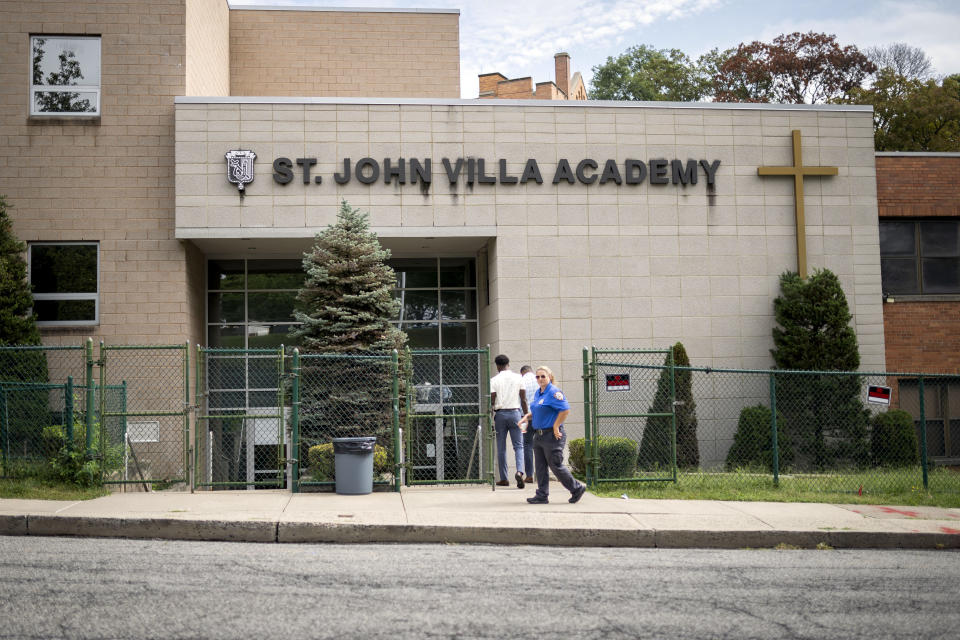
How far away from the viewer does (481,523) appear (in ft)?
33.7

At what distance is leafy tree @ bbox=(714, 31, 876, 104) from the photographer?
39.6 metres

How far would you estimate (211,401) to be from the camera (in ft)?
66.9

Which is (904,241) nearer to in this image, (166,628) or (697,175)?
(697,175)

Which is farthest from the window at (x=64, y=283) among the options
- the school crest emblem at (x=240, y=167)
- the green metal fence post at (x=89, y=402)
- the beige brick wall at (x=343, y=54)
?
the beige brick wall at (x=343, y=54)

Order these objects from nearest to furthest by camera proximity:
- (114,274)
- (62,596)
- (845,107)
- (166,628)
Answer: (166,628) → (62,596) → (114,274) → (845,107)

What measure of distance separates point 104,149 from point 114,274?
8.33ft

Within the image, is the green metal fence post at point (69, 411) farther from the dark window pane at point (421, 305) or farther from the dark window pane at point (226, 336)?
Answer: the dark window pane at point (421, 305)

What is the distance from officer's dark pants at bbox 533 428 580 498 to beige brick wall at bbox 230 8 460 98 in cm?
1538

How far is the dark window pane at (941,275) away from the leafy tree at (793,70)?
20.1 metres

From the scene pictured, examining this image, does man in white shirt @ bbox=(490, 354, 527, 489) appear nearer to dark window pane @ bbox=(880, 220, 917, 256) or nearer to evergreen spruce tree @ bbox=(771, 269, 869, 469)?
evergreen spruce tree @ bbox=(771, 269, 869, 469)

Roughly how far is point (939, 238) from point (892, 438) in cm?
578

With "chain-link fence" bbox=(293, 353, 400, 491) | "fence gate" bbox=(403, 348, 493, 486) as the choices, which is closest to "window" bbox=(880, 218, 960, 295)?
"fence gate" bbox=(403, 348, 493, 486)

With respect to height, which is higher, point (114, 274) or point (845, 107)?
point (845, 107)

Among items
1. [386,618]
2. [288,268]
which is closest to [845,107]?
[288,268]
